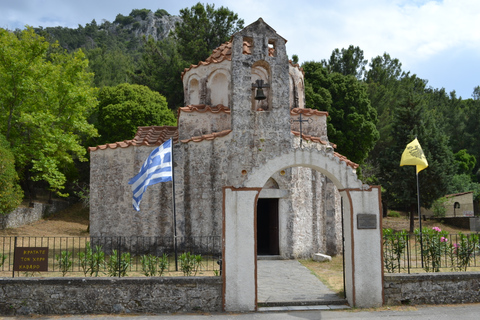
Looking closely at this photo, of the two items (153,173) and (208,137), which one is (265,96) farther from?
(153,173)

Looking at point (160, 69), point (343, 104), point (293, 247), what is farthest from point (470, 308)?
point (160, 69)

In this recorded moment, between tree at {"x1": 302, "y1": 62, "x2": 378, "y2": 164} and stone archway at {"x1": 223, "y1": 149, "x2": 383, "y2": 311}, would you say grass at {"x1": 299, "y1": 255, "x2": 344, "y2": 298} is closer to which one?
stone archway at {"x1": 223, "y1": 149, "x2": 383, "y2": 311}

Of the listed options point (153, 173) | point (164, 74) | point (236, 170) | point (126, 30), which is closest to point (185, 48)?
point (164, 74)

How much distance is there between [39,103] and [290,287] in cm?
1767

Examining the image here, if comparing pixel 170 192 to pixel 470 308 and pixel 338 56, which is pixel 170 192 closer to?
pixel 470 308

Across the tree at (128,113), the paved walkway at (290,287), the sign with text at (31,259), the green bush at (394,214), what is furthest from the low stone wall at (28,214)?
the green bush at (394,214)

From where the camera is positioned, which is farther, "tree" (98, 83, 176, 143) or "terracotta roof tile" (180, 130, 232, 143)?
"tree" (98, 83, 176, 143)

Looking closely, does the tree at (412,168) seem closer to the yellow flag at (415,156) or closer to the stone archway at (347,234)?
the yellow flag at (415,156)

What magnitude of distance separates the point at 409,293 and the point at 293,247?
5.83 m

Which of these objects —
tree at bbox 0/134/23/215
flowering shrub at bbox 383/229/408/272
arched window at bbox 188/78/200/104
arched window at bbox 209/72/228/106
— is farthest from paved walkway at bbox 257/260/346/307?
tree at bbox 0/134/23/215

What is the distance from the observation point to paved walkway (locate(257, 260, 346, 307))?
8.34 m

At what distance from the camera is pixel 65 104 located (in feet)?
74.4

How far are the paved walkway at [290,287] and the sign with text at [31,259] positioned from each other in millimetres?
4374

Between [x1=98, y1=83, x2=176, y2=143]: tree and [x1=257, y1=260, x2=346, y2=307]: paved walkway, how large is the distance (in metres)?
17.6
